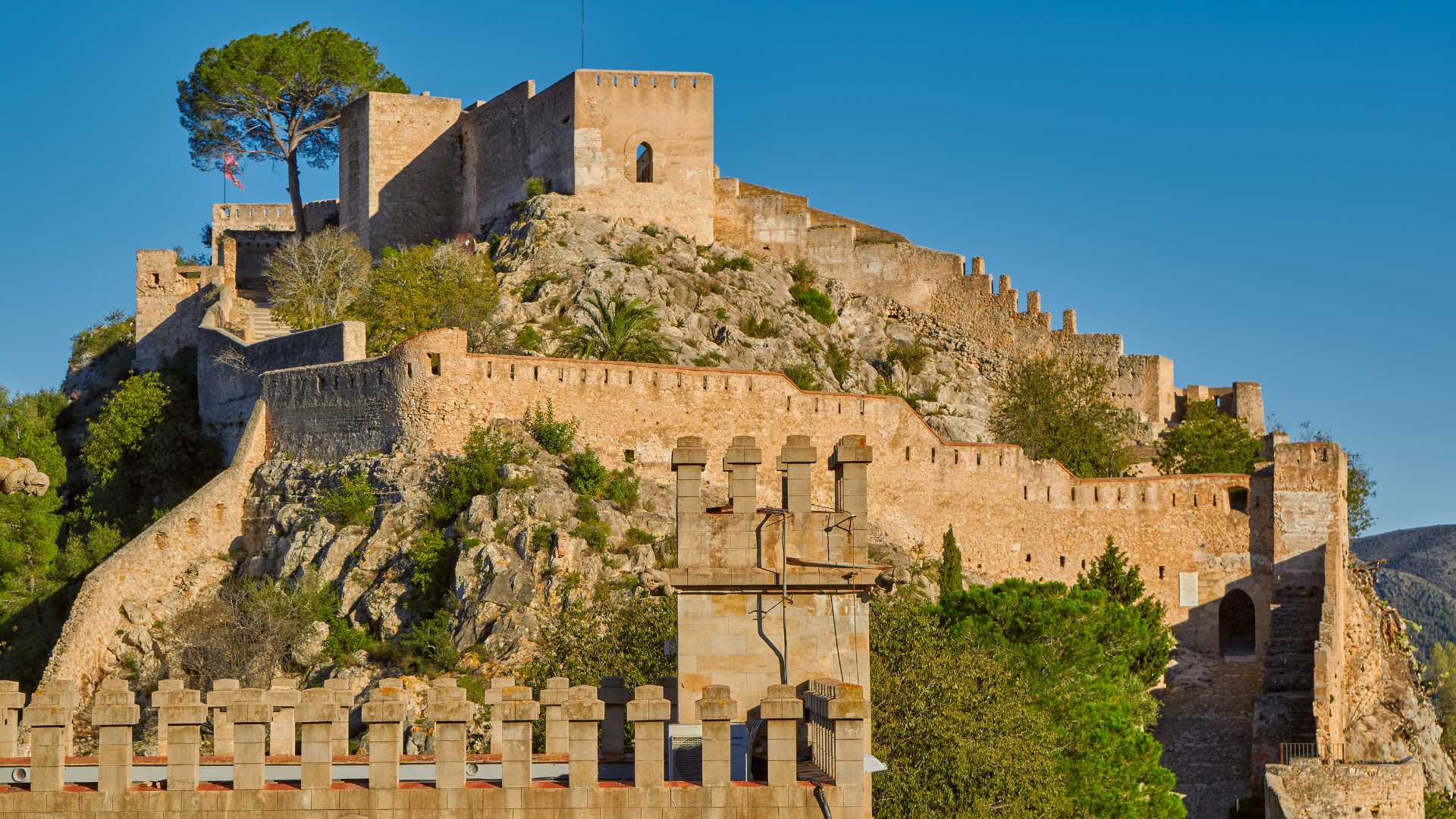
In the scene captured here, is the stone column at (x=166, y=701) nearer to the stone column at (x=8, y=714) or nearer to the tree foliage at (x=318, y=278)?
the stone column at (x=8, y=714)

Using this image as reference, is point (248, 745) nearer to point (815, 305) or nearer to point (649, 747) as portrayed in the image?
point (649, 747)

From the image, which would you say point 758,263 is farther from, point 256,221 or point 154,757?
point 154,757

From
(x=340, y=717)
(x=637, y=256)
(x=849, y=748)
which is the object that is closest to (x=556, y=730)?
(x=340, y=717)

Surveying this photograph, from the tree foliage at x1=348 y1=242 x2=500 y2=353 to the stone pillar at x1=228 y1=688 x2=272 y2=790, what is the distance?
116 ft

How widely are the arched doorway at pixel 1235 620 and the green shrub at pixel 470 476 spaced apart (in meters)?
17.8

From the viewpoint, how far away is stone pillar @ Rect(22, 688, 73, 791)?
1930cm

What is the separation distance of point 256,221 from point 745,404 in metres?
36.8

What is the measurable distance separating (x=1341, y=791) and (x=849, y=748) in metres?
28.4

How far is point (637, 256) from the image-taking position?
61.9 metres

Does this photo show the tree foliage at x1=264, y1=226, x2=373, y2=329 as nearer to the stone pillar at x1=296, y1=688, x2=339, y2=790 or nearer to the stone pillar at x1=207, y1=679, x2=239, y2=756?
the stone pillar at x1=207, y1=679, x2=239, y2=756

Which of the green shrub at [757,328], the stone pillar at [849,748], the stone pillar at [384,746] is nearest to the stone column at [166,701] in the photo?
the stone pillar at [384,746]

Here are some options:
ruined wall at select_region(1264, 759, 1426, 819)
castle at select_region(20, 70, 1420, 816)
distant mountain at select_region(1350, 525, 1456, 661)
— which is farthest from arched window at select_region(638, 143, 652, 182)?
distant mountain at select_region(1350, 525, 1456, 661)

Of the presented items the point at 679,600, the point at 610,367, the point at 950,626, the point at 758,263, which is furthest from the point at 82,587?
the point at 679,600

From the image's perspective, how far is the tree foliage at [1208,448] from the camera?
61.9m
